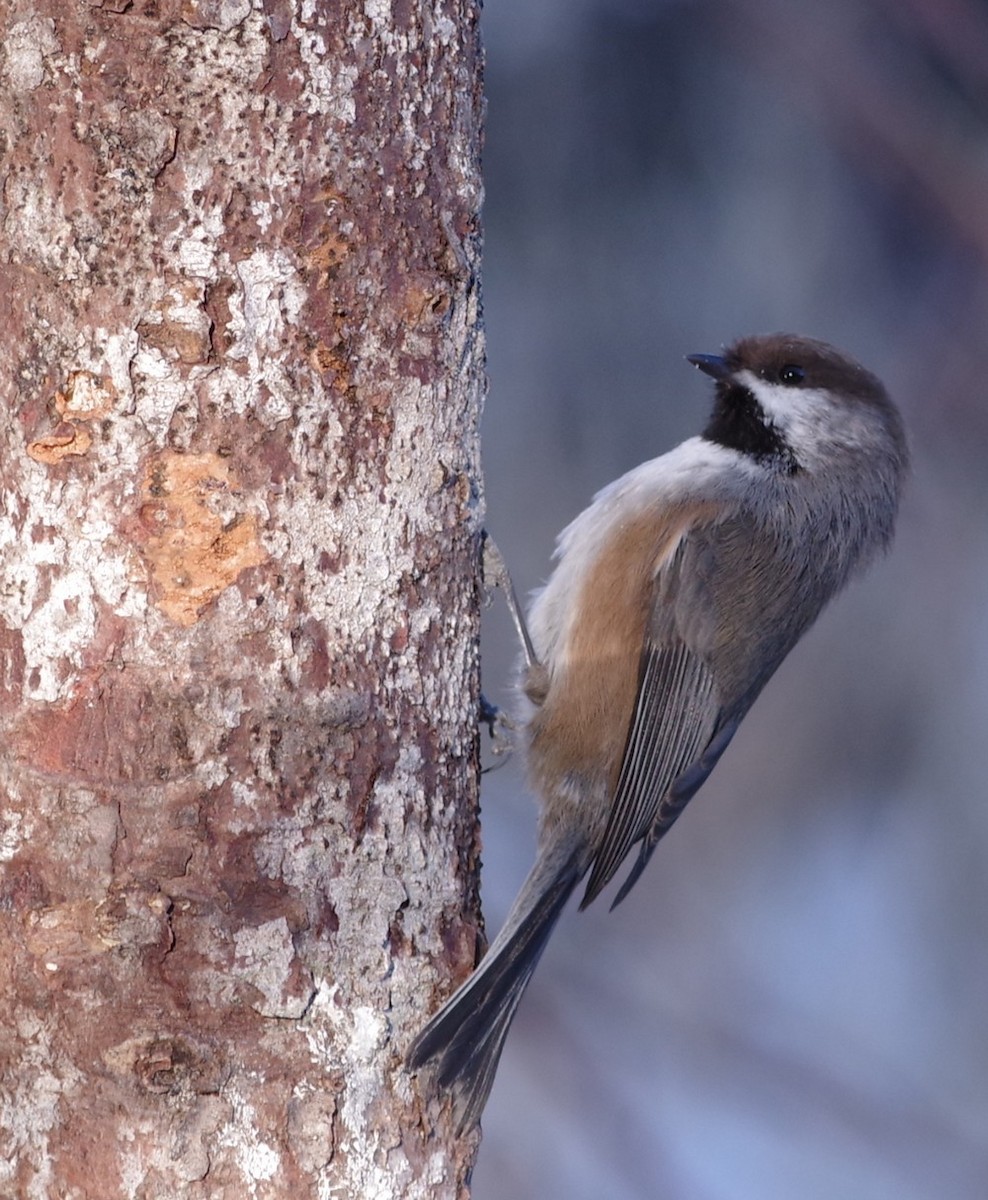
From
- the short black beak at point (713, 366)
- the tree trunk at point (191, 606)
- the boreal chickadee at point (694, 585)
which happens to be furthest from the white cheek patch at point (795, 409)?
the tree trunk at point (191, 606)

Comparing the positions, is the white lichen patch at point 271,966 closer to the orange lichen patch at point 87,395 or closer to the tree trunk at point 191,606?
the tree trunk at point 191,606

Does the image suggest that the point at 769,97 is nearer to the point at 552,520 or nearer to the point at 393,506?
the point at 552,520

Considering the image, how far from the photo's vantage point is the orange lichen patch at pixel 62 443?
1634mm

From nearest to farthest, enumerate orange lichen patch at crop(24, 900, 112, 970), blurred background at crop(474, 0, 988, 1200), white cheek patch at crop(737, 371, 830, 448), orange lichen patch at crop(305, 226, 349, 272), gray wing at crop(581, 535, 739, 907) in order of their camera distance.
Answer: orange lichen patch at crop(24, 900, 112, 970)
orange lichen patch at crop(305, 226, 349, 272)
gray wing at crop(581, 535, 739, 907)
white cheek patch at crop(737, 371, 830, 448)
blurred background at crop(474, 0, 988, 1200)

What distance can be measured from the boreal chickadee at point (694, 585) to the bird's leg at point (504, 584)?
21 millimetres

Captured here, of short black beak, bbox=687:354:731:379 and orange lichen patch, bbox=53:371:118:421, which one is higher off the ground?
orange lichen patch, bbox=53:371:118:421

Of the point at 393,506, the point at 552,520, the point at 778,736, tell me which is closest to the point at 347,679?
the point at 393,506

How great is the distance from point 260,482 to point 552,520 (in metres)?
3.43

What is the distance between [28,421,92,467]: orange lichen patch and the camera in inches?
64.3

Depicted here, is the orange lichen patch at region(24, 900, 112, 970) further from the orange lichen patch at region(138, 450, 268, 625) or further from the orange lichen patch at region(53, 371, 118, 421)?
the orange lichen patch at region(53, 371, 118, 421)

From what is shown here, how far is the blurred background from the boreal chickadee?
5.69 ft

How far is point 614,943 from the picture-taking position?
16.3ft

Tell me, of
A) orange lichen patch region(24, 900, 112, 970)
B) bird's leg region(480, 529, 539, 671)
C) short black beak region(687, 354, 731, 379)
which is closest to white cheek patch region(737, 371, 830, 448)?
short black beak region(687, 354, 731, 379)

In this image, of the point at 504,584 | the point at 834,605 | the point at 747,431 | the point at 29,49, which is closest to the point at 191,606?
the point at 29,49
